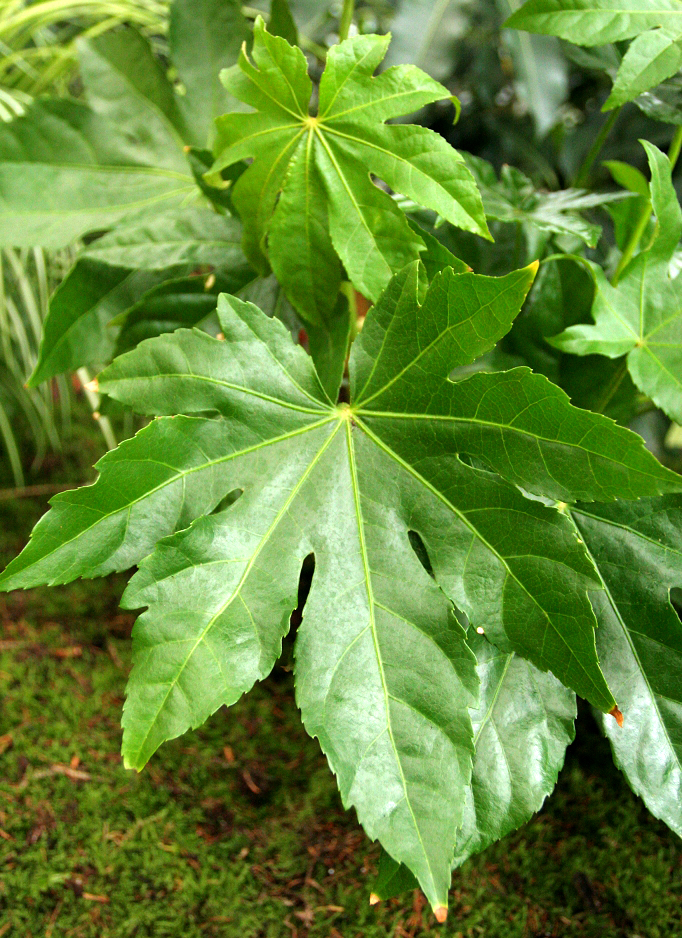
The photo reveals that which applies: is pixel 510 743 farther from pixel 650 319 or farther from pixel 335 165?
pixel 335 165

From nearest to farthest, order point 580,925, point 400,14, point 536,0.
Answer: point 536,0, point 580,925, point 400,14

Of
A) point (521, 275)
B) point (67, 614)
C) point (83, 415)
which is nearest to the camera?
point (521, 275)

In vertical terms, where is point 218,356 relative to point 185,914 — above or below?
above

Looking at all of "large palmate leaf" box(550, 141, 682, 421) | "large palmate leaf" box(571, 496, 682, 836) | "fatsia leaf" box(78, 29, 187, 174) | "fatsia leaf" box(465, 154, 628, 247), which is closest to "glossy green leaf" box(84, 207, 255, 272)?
"fatsia leaf" box(78, 29, 187, 174)

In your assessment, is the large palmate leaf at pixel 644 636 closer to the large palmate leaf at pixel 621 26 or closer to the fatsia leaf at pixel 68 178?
the large palmate leaf at pixel 621 26

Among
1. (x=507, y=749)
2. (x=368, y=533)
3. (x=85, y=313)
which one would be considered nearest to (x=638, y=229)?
(x=368, y=533)

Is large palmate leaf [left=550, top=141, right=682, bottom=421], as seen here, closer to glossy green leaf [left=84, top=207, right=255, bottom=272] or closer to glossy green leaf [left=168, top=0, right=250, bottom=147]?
glossy green leaf [left=84, top=207, right=255, bottom=272]

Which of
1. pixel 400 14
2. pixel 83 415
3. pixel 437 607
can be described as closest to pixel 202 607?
pixel 437 607

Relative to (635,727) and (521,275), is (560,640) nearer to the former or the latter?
(635,727)
